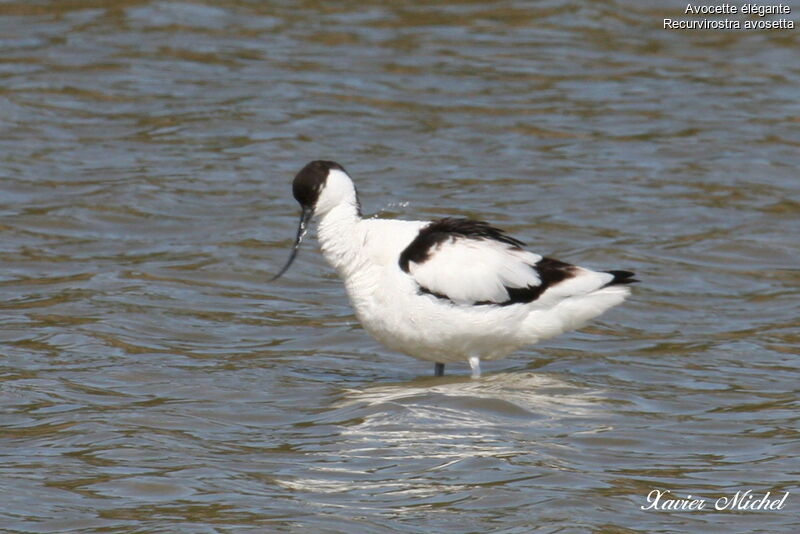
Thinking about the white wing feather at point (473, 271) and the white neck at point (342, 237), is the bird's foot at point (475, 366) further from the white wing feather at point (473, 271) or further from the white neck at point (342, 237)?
the white neck at point (342, 237)

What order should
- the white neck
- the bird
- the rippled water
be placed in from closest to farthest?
the rippled water
the bird
the white neck

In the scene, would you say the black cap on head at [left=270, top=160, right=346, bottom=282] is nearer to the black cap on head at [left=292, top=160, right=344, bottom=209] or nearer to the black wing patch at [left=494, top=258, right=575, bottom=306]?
the black cap on head at [left=292, top=160, right=344, bottom=209]

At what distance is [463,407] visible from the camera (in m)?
8.81

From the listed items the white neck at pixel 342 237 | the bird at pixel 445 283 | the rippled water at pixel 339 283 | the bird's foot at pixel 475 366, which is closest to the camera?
the rippled water at pixel 339 283

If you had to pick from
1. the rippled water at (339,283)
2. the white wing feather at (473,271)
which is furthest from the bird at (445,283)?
the rippled water at (339,283)

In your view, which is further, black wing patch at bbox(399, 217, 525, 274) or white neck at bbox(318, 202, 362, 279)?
white neck at bbox(318, 202, 362, 279)

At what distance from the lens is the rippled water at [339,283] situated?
24.4 feet

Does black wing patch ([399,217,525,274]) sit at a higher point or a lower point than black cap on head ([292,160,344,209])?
lower

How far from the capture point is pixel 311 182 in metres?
9.32

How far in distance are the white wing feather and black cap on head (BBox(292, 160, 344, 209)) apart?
0.81 metres

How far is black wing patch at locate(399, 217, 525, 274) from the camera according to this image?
908 centimetres

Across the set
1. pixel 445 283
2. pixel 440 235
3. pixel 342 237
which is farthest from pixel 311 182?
pixel 445 283

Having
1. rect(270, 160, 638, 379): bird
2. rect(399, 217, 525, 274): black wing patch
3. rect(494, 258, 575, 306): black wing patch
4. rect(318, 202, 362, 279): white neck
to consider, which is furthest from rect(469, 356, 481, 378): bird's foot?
rect(318, 202, 362, 279): white neck

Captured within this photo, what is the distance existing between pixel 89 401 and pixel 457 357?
90.0 inches
